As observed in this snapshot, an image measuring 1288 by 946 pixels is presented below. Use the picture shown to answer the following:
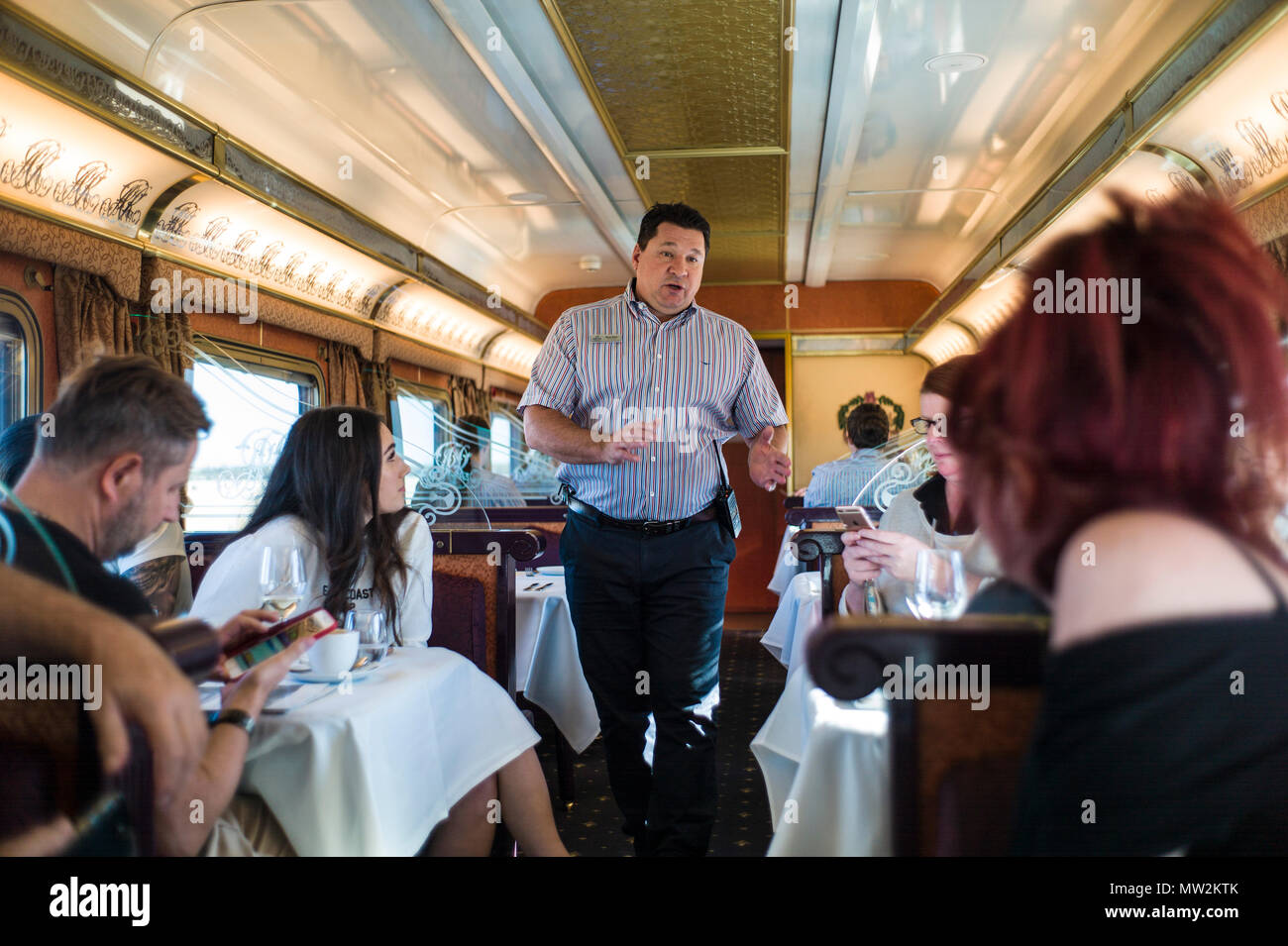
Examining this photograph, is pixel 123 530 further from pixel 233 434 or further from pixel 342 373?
pixel 342 373

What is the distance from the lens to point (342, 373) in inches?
93.2

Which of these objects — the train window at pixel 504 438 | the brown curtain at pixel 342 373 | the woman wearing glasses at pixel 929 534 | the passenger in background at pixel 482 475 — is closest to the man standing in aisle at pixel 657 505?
the brown curtain at pixel 342 373

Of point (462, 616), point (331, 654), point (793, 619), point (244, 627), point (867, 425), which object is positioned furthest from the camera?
point (793, 619)

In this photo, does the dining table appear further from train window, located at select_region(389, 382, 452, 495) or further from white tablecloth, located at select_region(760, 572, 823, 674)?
white tablecloth, located at select_region(760, 572, 823, 674)

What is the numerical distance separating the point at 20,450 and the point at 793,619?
11.3 feet

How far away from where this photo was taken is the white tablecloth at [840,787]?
1.08 m

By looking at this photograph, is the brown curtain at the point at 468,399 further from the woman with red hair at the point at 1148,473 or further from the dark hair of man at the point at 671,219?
the woman with red hair at the point at 1148,473

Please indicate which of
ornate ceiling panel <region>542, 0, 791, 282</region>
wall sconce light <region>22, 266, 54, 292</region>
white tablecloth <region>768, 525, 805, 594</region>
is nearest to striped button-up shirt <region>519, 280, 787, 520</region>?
wall sconce light <region>22, 266, 54, 292</region>

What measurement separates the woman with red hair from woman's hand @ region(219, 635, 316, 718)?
35.6 inches

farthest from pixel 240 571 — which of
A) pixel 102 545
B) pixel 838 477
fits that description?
pixel 838 477

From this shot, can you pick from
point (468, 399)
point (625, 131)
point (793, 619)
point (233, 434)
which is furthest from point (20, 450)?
point (468, 399)

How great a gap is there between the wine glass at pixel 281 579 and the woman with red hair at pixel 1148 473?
39.5 inches

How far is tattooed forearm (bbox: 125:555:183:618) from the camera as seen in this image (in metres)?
1.09

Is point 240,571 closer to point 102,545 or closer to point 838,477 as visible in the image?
point 102,545
